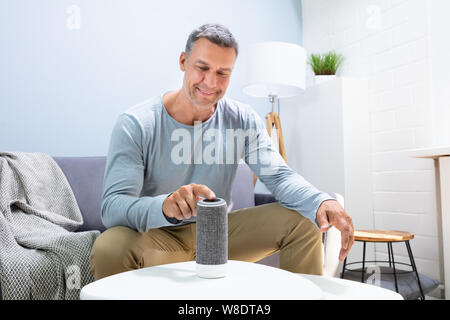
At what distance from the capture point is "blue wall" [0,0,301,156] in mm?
2066

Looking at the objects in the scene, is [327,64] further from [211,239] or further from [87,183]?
[211,239]

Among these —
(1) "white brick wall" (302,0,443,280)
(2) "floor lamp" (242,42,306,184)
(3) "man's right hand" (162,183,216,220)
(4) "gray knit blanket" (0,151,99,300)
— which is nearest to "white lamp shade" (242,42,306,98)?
(2) "floor lamp" (242,42,306,184)

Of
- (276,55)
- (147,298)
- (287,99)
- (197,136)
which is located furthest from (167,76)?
(147,298)

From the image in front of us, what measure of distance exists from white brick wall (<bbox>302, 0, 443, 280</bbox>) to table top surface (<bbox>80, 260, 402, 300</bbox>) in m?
1.35

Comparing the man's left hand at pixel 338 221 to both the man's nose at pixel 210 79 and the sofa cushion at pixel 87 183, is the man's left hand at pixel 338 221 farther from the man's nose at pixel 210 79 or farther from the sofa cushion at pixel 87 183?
the sofa cushion at pixel 87 183

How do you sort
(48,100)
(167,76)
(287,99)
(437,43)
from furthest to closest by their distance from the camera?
(287,99), (167,76), (48,100), (437,43)

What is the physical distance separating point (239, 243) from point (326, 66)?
5.60 feet

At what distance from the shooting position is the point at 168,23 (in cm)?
248

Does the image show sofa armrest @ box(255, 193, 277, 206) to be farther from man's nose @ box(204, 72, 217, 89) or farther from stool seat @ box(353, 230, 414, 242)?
man's nose @ box(204, 72, 217, 89)

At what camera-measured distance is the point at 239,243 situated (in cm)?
118

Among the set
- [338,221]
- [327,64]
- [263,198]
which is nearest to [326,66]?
[327,64]

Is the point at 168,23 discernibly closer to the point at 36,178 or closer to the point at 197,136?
the point at 36,178

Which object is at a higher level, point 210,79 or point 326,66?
point 326,66

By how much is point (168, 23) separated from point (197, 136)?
1.45m
